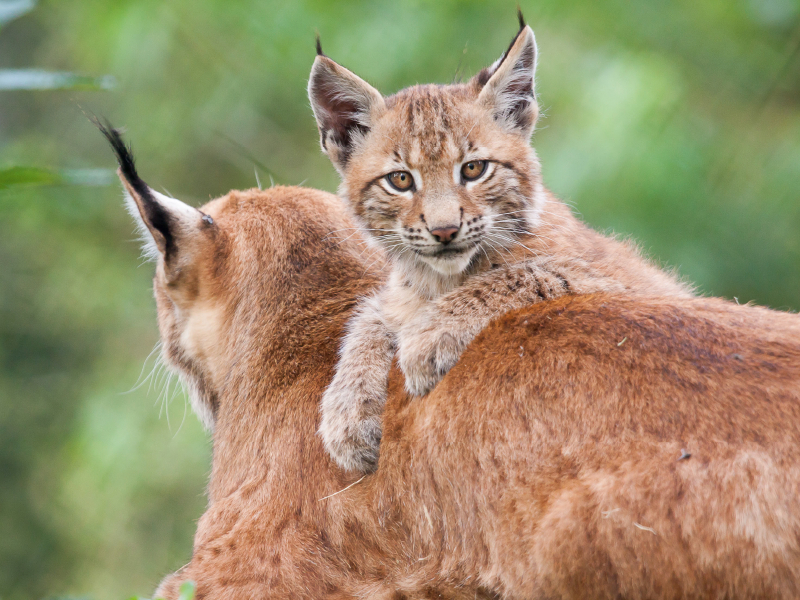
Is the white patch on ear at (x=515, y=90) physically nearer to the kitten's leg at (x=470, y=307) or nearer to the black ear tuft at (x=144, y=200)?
the kitten's leg at (x=470, y=307)

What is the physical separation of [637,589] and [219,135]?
6595mm

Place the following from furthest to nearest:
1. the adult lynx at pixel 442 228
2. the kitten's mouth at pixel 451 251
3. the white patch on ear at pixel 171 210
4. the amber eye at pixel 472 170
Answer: the amber eye at pixel 472 170
the kitten's mouth at pixel 451 251
the white patch on ear at pixel 171 210
the adult lynx at pixel 442 228

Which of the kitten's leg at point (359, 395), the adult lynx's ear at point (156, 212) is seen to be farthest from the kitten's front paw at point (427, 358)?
the adult lynx's ear at point (156, 212)

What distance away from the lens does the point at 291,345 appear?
3.36 meters

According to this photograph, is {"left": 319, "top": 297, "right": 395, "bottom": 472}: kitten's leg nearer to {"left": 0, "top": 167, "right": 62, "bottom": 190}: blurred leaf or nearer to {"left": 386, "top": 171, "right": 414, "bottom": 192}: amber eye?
{"left": 386, "top": 171, "right": 414, "bottom": 192}: amber eye

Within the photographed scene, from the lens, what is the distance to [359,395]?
10.2ft

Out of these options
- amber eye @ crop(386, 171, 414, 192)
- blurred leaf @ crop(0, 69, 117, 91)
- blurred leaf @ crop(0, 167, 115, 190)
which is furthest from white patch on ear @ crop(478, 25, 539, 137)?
blurred leaf @ crop(0, 167, 115, 190)

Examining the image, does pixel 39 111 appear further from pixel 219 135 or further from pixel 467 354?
pixel 467 354

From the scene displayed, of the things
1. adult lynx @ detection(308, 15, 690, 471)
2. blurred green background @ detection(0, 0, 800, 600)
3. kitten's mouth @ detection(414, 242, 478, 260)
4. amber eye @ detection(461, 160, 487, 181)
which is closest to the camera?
adult lynx @ detection(308, 15, 690, 471)

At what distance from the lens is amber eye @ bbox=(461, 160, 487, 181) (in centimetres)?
370

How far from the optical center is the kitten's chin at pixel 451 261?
3.49 metres

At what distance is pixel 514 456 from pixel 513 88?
2.08 meters

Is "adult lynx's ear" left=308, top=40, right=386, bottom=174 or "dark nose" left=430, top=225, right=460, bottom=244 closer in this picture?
"dark nose" left=430, top=225, right=460, bottom=244

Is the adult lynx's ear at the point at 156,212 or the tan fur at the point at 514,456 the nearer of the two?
the tan fur at the point at 514,456
